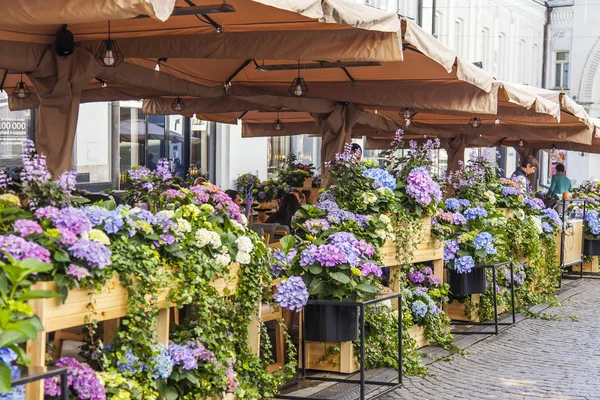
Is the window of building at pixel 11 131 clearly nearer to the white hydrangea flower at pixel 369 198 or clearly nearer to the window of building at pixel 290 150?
the window of building at pixel 290 150

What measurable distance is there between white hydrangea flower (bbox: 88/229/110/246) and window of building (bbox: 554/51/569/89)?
145 feet

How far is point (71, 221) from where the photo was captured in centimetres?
441

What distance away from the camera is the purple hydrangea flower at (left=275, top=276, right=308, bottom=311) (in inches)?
252

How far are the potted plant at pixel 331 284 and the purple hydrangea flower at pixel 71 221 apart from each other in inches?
86.9

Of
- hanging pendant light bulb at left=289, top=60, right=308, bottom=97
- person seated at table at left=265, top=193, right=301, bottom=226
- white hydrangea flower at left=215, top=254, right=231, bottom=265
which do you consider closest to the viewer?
white hydrangea flower at left=215, top=254, right=231, bottom=265

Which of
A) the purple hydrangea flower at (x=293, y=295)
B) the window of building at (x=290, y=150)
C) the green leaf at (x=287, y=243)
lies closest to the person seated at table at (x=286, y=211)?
the green leaf at (x=287, y=243)

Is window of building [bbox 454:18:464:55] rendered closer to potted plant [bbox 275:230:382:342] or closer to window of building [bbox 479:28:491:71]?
window of building [bbox 479:28:491:71]

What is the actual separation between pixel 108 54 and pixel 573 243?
9.29m

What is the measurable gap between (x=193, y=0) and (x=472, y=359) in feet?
13.6

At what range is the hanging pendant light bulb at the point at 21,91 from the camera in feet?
35.5

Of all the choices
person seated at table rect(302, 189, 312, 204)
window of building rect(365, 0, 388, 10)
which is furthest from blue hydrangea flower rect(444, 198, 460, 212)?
window of building rect(365, 0, 388, 10)

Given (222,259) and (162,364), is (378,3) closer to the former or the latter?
(222,259)

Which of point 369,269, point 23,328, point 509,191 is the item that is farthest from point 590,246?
point 23,328

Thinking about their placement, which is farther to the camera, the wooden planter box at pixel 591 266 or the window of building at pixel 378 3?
the window of building at pixel 378 3
